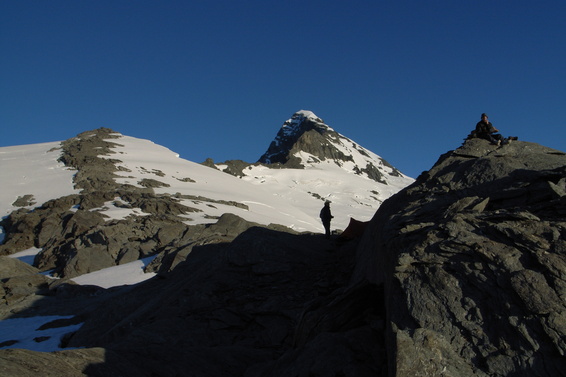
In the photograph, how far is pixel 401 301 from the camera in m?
5.73

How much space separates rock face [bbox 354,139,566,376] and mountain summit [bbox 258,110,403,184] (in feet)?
338

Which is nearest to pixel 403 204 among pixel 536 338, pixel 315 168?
pixel 536 338

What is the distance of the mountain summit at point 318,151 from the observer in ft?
403

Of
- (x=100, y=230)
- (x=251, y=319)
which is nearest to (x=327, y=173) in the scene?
(x=100, y=230)

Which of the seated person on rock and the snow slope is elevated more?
the snow slope

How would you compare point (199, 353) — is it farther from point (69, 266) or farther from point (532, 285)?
point (69, 266)

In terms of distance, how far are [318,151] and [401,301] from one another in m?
121

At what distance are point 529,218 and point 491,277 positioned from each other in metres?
1.22

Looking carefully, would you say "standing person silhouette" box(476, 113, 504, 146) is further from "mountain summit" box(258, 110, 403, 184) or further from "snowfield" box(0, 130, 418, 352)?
"mountain summit" box(258, 110, 403, 184)

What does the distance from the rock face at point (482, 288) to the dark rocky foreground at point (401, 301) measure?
1cm

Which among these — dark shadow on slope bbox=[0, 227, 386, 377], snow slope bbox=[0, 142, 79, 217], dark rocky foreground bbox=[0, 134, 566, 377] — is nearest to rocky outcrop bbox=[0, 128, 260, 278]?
snow slope bbox=[0, 142, 79, 217]

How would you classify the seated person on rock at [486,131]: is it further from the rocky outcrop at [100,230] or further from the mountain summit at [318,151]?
the mountain summit at [318,151]

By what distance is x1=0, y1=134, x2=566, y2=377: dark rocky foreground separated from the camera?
16.3 ft

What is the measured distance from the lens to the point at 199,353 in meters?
7.73
